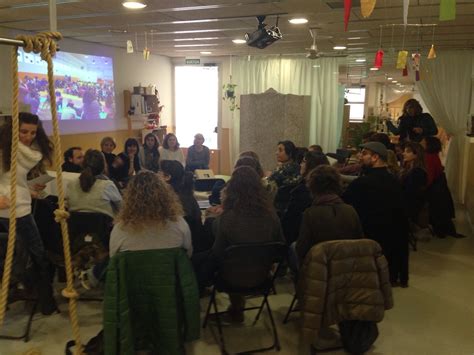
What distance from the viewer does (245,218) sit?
A: 7.91 feet

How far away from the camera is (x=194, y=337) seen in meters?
2.24

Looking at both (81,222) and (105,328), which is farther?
(81,222)

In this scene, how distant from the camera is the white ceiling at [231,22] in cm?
377

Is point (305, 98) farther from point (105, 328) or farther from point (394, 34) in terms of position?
point (105, 328)

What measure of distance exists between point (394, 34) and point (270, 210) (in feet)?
12.1

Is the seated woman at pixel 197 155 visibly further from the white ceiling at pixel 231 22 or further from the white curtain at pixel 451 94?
the white curtain at pixel 451 94

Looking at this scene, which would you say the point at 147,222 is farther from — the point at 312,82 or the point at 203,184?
the point at 312,82

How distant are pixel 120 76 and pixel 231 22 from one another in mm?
3160

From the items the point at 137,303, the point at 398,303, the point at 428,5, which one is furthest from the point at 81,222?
the point at 428,5

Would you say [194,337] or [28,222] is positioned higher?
[28,222]

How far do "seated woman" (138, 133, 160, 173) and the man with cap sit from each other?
289 centimetres

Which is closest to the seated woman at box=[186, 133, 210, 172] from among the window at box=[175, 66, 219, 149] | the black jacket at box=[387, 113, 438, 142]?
the window at box=[175, 66, 219, 149]

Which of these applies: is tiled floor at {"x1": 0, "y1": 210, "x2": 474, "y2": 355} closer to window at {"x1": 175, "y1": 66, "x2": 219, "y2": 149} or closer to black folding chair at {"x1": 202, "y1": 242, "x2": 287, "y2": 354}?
black folding chair at {"x1": 202, "y1": 242, "x2": 287, "y2": 354}

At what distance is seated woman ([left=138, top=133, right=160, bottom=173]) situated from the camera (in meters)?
5.37
